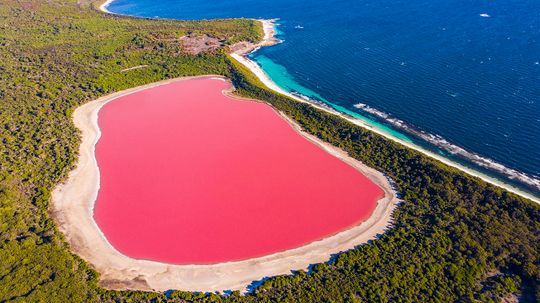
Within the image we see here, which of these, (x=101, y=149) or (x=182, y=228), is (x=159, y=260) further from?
(x=101, y=149)

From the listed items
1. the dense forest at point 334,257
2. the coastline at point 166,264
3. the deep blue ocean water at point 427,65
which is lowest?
the coastline at point 166,264

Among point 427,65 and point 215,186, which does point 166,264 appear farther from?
point 427,65

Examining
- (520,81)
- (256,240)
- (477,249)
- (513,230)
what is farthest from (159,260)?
(520,81)

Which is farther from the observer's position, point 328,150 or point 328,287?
point 328,150

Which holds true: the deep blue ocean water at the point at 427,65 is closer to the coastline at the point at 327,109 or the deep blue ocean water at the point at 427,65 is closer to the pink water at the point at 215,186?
the coastline at the point at 327,109

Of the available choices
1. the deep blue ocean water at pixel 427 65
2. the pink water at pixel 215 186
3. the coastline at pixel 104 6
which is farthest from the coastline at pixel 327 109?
the coastline at pixel 104 6

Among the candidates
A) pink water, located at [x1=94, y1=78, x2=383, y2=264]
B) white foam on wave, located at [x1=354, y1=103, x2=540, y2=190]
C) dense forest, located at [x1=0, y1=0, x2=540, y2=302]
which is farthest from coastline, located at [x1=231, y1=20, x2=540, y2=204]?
pink water, located at [x1=94, y1=78, x2=383, y2=264]
